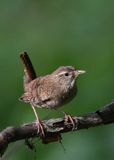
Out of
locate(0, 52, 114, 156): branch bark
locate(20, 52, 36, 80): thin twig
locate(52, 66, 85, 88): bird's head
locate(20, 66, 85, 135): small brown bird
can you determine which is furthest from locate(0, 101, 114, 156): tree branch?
locate(20, 52, 36, 80): thin twig

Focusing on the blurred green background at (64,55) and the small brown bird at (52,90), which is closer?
the small brown bird at (52,90)

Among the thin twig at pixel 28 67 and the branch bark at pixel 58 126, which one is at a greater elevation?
the thin twig at pixel 28 67

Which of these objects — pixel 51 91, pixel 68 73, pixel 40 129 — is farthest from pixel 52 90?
pixel 40 129

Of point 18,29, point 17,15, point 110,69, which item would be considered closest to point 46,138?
point 110,69

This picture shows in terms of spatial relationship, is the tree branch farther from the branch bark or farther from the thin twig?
the thin twig

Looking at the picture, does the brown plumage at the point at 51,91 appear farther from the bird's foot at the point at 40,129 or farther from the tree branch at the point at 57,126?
the bird's foot at the point at 40,129

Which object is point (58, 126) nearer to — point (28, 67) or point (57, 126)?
point (57, 126)

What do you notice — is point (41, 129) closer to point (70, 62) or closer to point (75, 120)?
point (75, 120)

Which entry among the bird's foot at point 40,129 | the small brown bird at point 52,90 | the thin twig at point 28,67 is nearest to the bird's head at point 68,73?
the small brown bird at point 52,90
